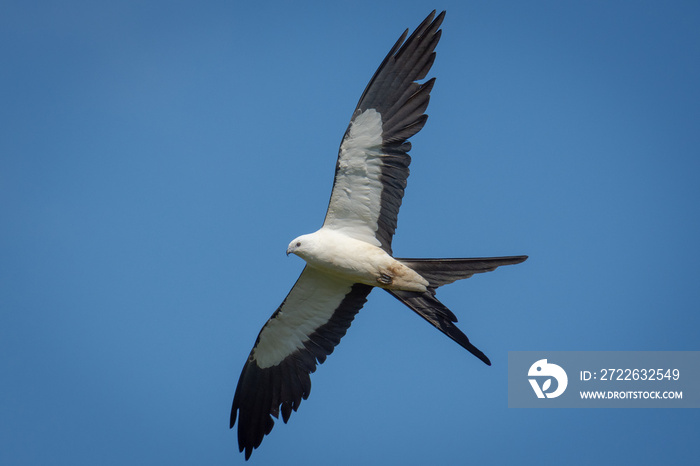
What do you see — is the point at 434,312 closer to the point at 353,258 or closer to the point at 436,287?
the point at 436,287

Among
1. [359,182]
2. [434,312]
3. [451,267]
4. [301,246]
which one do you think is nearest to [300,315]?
[301,246]

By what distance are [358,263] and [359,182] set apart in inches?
38.0

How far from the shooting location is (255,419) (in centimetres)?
1002

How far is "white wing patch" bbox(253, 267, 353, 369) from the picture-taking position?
31.7ft

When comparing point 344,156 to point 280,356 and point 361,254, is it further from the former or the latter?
point 280,356

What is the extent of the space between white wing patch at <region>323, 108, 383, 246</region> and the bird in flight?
0.01 metres

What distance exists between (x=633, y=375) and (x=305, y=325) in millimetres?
5349

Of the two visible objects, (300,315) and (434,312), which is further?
(300,315)

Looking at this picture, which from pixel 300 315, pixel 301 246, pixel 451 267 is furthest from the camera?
pixel 300 315

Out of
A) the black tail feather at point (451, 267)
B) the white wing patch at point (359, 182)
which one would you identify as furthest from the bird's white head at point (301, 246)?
the black tail feather at point (451, 267)

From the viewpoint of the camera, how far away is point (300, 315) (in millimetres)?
9898

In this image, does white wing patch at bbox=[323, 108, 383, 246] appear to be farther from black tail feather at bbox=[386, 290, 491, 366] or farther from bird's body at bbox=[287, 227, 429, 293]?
black tail feather at bbox=[386, 290, 491, 366]

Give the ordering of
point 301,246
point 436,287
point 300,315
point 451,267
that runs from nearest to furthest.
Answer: point 451,267, point 436,287, point 301,246, point 300,315

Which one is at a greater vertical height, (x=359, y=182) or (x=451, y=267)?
(x=359, y=182)
